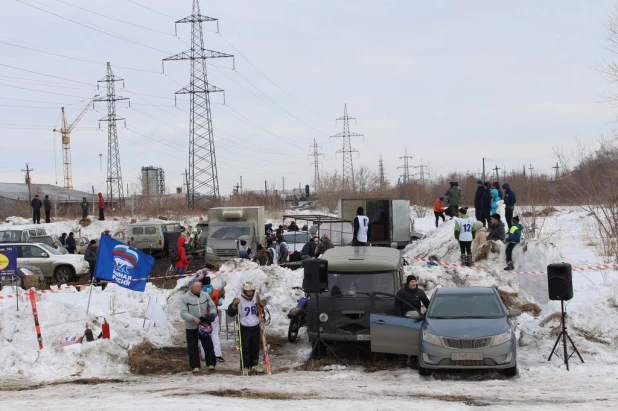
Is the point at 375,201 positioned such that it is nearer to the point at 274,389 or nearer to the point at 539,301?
the point at 539,301

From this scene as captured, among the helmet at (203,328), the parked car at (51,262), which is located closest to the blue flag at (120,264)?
the helmet at (203,328)

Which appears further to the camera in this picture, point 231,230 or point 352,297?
point 231,230

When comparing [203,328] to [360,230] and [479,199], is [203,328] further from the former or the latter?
[479,199]

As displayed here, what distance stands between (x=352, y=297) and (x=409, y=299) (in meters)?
1.07

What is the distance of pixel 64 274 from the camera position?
2812 cm

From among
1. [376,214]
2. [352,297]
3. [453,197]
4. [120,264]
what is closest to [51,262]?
[120,264]

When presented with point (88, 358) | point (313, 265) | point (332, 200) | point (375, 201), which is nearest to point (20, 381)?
point (88, 358)

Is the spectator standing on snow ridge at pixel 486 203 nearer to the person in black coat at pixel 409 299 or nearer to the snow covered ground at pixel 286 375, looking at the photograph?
the snow covered ground at pixel 286 375

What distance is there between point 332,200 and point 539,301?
61945mm

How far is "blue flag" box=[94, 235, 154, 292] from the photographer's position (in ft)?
50.3

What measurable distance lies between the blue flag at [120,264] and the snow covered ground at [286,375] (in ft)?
2.93

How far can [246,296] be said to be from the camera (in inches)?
514

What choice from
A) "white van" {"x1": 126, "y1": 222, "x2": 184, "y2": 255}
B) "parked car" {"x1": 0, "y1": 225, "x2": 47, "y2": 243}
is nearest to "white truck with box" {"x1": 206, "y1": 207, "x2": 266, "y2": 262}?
"white van" {"x1": 126, "y1": 222, "x2": 184, "y2": 255}

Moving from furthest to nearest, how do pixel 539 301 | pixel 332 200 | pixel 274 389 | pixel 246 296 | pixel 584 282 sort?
pixel 332 200 < pixel 539 301 < pixel 584 282 < pixel 246 296 < pixel 274 389
